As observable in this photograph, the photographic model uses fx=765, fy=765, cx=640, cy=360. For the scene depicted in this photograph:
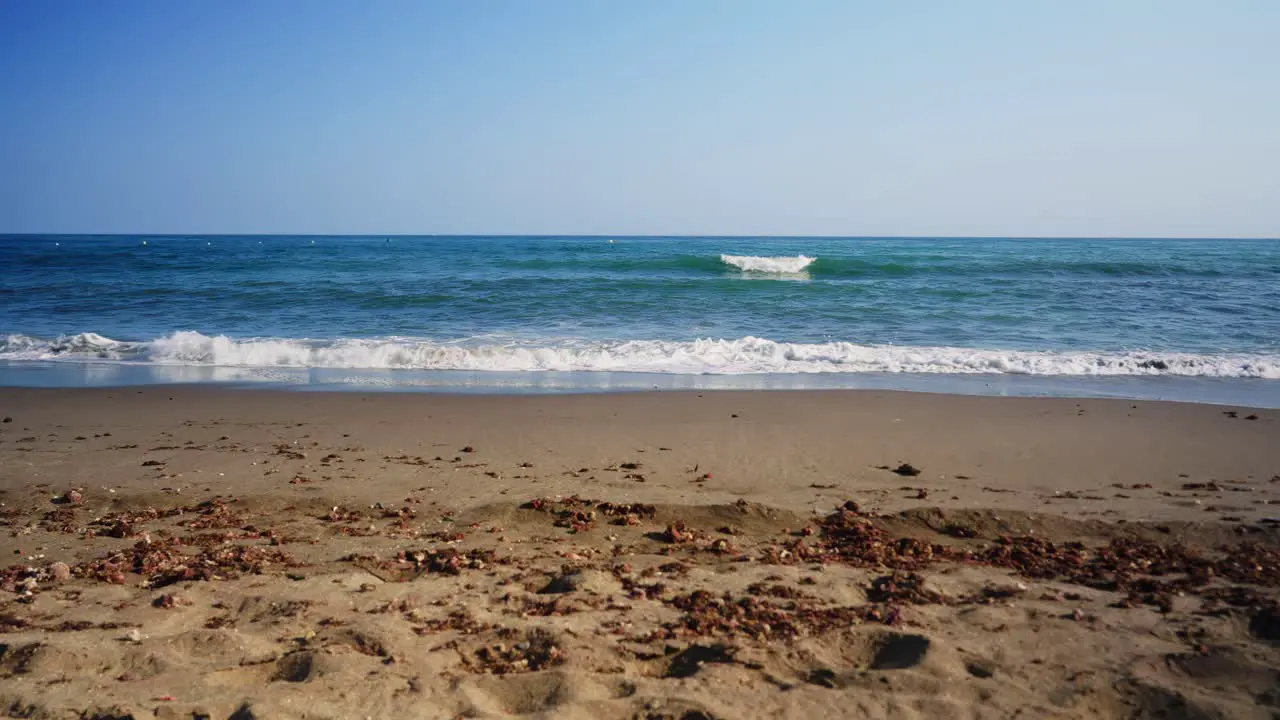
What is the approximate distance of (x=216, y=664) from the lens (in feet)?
10.3

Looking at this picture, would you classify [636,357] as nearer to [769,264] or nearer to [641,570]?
[641,570]

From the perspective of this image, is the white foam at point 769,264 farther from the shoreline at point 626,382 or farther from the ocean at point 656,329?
the shoreline at point 626,382

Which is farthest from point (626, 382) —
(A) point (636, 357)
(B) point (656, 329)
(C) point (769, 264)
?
(C) point (769, 264)

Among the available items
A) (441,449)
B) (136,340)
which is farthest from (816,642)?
(136,340)

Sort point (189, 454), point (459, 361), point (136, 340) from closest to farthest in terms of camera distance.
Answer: point (189, 454) → point (459, 361) → point (136, 340)

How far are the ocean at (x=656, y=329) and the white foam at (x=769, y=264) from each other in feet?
6.83

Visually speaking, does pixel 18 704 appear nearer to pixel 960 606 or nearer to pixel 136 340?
pixel 960 606

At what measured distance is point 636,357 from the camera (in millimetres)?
13164

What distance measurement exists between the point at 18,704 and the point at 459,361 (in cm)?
1009

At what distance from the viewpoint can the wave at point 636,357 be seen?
12.1 metres

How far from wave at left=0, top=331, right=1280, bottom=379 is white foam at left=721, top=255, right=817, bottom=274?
2020 cm

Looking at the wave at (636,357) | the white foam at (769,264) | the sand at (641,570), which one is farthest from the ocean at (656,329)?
the sand at (641,570)

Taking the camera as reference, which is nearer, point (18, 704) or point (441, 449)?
point (18, 704)

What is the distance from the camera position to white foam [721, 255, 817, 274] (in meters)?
34.4
